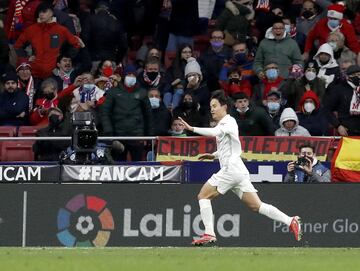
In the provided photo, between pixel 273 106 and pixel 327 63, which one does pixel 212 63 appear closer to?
pixel 327 63

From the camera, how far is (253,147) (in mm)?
21844

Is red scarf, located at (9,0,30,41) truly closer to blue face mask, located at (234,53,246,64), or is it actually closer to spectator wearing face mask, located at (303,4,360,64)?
blue face mask, located at (234,53,246,64)

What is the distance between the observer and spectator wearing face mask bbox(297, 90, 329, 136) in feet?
75.5

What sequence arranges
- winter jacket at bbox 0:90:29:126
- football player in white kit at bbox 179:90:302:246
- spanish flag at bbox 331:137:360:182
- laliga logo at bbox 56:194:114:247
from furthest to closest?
1. winter jacket at bbox 0:90:29:126
2. spanish flag at bbox 331:137:360:182
3. laliga logo at bbox 56:194:114:247
4. football player in white kit at bbox 179:90:302:246

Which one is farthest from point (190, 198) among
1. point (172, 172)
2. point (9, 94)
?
point (9, 94)

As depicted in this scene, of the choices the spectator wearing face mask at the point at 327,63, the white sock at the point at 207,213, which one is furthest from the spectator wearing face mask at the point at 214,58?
the white sock at the point at 207,213

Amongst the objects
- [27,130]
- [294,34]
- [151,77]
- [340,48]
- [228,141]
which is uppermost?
[294,34]

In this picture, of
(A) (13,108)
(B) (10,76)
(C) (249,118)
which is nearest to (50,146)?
(A) (13,108)

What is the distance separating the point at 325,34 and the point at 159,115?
12.0ft

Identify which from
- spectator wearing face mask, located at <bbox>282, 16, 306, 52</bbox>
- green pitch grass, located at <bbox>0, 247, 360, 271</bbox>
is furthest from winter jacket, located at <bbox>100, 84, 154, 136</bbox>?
green pitch grass, located at <bbox>0, 247, 360, 271</bbox>

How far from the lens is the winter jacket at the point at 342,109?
23172 mm

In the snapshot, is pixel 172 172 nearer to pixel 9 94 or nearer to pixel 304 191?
pixel 304 191

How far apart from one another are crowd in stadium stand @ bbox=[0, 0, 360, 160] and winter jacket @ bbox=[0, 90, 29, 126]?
2 centimetres

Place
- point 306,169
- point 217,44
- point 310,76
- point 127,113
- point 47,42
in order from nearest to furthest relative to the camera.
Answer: point 306,169
point 127,113
point 310,76
point 47,42
point 217,44
